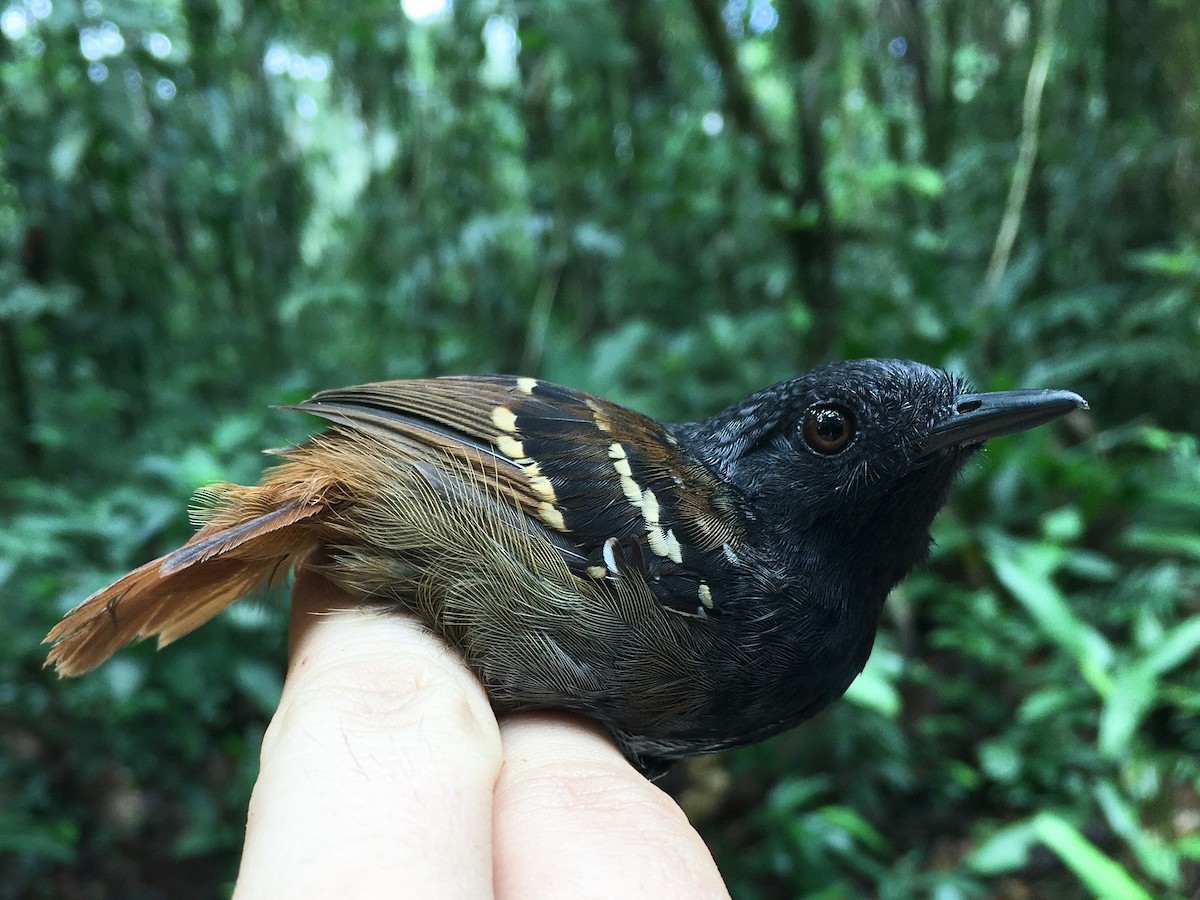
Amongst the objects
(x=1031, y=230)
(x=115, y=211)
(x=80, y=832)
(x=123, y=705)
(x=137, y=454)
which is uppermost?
(x=1031, y=230)

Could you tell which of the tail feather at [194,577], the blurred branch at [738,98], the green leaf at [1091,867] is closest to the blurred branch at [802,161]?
the blurred branch at [738,98]

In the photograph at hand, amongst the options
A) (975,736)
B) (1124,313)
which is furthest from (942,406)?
(1124,313)

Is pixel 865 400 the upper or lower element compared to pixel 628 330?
upper

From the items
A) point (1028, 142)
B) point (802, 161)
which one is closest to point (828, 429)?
point (802, 161)

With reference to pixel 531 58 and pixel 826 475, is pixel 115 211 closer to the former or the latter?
pixel 531 58

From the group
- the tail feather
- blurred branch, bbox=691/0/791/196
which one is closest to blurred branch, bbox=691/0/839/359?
blurred branch, bbox=691/0/791/196

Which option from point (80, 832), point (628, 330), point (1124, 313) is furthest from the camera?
point (1124, 313)

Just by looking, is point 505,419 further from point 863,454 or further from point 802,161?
point 802,161
